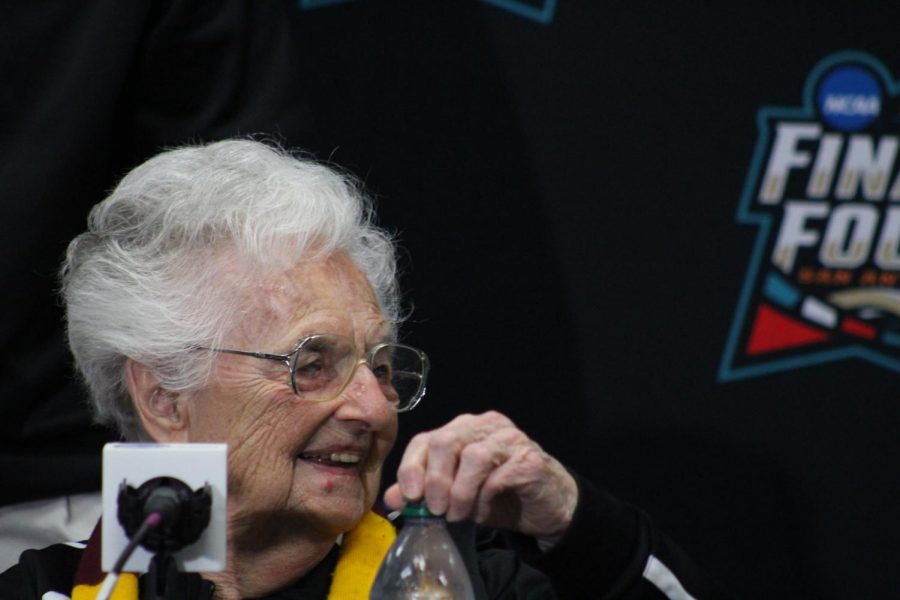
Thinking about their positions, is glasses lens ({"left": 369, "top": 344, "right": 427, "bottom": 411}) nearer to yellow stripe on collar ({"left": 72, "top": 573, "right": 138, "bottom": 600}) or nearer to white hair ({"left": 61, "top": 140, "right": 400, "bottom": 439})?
white hair ({"left": 61, "top": 140, "right": 400, "bottom": 439})

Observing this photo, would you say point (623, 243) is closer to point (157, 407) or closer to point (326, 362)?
point (326, 362)

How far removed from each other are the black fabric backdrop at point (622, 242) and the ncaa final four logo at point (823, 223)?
35 mm

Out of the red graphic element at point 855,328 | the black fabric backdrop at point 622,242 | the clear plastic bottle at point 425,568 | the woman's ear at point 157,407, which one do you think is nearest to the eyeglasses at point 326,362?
the woman's ear at point 157,407

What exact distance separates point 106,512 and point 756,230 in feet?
5.27

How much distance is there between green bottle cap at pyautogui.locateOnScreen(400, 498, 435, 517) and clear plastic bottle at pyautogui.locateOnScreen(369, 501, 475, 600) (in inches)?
1.0

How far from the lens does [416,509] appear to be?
1600mm

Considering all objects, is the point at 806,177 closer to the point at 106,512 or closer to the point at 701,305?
the point at 701,305

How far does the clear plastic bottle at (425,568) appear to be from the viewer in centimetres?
166

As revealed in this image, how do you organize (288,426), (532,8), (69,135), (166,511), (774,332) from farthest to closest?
(774,332), (532,8), (69,135), (288,426), (166,511)

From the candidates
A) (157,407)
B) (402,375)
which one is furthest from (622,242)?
(157,407)

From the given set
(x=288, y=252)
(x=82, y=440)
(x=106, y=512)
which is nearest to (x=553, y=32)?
(x=288, y=252)

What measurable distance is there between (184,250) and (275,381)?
0.77ft

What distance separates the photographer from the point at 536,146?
256 centimetres

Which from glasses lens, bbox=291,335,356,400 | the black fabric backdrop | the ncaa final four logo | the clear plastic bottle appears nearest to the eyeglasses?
glasses lens, bbox=291,335,356,400
